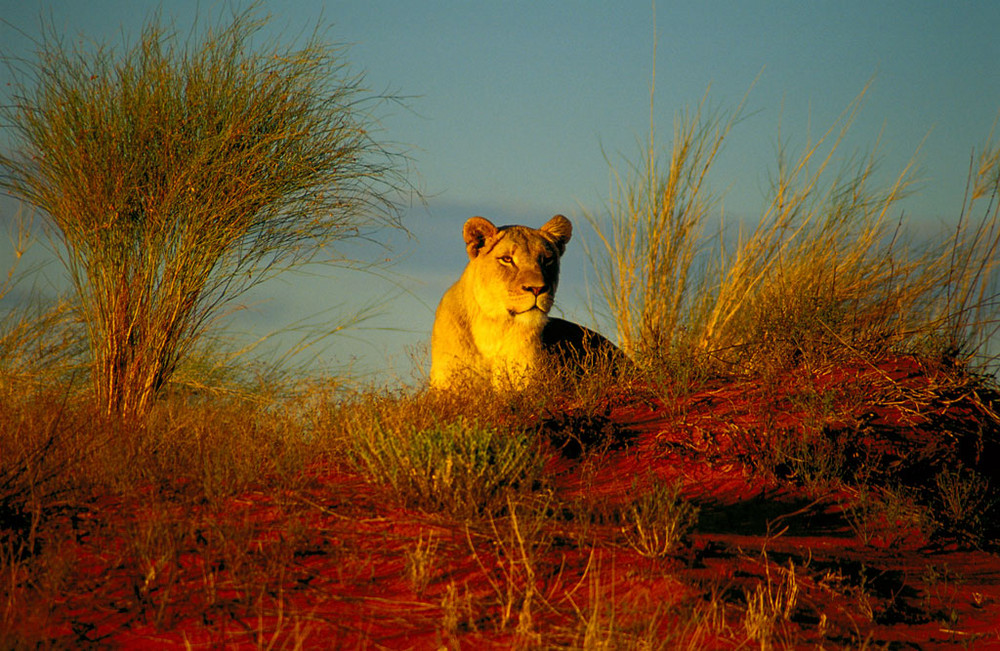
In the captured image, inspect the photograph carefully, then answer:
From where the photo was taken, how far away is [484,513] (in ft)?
14.4

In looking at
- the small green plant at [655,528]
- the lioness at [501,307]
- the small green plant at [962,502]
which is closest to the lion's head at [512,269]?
the lioness at [501,307]

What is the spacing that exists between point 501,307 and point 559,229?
1.13 meters

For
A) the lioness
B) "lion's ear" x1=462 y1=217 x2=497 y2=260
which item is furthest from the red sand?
"lion's ear" x1=462 y1=217 x2=497 y2=260

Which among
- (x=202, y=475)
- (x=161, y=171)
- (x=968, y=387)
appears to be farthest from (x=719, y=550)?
(x=161, y=171)

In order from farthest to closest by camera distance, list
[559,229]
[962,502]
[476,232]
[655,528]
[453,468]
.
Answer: [559,229], [476,232], [962,502], [453,468], [655,528]

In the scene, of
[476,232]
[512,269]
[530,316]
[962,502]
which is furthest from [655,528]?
[476,232]

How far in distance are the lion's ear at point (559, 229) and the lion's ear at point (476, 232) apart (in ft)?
1.95

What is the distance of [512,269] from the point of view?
24.6ft

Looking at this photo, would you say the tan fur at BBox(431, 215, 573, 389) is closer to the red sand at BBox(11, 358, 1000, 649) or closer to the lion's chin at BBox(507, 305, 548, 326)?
the lion's chin at BBox(507, 305, 548, 326)

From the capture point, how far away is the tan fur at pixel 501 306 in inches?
293

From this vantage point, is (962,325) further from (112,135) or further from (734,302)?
(112,135)

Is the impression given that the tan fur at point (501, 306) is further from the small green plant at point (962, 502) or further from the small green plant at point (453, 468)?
the small green plant at point (962, 502)

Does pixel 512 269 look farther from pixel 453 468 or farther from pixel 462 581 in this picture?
pixel 462 581

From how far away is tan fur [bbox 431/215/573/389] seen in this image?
7453mm
